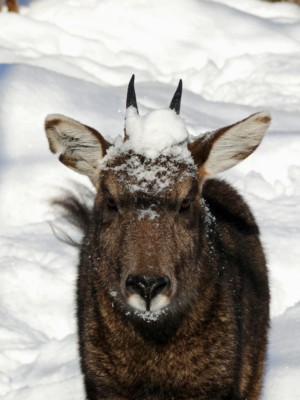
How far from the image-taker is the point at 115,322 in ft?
15.6

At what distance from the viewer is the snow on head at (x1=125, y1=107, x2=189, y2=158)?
455 cm

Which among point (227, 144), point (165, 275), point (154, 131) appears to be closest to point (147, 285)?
point (165, 275)

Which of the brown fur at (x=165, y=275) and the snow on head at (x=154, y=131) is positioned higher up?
the snow on head at (x=154, y=131)

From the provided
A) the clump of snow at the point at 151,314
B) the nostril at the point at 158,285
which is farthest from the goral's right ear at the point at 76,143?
the nostril at the point at 158,285

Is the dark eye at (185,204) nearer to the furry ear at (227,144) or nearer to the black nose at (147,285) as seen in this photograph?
the furry ear at (227,144)

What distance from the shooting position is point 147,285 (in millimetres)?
4156

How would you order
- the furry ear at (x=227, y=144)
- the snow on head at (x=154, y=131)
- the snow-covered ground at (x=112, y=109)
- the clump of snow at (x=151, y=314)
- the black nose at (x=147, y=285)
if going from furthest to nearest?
the snow-covered ground at (x=112, y=109), the furry ear at (x=227, y=144), the snow on head at (x=154, y=131), the clump of snow at (x=151, y=314), the black nose at (x=147, y=285)

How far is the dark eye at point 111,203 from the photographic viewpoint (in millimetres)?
4590

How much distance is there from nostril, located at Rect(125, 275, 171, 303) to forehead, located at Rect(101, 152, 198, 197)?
42cm

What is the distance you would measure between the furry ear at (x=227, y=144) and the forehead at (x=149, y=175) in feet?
0.33

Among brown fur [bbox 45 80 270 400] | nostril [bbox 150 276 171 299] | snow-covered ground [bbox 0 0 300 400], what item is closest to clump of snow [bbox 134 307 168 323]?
brown fur [bbox 45 80 270 400]

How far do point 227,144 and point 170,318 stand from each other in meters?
0.81

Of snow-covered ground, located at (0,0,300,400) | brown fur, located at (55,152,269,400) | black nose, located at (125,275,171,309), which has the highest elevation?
black nose, located at (125,275,171,309)

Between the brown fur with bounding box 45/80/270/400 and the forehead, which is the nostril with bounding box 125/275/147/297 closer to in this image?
the brown fur with bounding box 45/80/270/400
